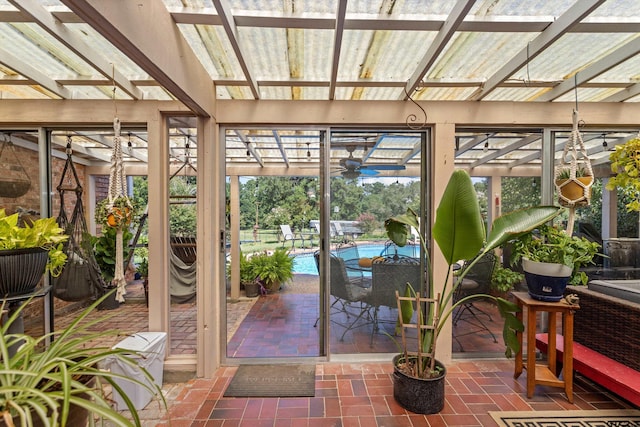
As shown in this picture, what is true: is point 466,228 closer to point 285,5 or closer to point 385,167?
point 385,167

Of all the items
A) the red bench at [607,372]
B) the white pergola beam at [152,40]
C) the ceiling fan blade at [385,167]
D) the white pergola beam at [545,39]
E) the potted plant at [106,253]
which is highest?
the white pergola beam at [545,39]

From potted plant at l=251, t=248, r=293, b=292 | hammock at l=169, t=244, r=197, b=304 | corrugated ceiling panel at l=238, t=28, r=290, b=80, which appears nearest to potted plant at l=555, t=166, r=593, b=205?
corrugated ceiling panel at l=238, t=28, r=290, b=80

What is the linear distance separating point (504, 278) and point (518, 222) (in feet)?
3.55

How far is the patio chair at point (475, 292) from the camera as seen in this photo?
9.20ft

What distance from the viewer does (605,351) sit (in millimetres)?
2168

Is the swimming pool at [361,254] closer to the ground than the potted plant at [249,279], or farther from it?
farther from it

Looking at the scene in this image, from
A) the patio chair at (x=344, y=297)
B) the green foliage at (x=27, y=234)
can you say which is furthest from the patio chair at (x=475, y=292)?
the green foliage at (x=27, y=234)

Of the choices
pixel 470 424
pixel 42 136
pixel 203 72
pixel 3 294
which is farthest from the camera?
pixel 42 136

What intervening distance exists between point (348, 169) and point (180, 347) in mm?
2355

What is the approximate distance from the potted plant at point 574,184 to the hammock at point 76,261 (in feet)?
13.8

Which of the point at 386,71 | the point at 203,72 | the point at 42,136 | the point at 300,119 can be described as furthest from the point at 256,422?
the point at 42,136

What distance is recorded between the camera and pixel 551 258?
2.08 m

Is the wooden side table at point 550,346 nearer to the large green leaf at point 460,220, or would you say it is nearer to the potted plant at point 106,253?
the large green leaf at point 460,220

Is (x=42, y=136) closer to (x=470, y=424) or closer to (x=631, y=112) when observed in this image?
(x=470, y=424)
